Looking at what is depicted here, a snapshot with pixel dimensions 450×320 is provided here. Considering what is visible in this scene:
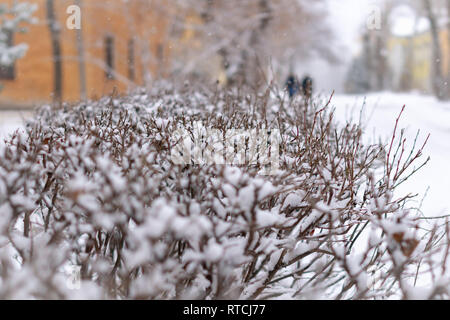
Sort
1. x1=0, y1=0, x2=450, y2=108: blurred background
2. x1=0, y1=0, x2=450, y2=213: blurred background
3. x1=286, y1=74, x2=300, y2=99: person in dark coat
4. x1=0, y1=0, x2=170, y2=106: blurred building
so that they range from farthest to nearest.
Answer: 1. x1=0, y1=0, x2=170, y2=106: blurred building
2. x1=0, y1=0, x2=450, y2=108: blurred background
3. x1=0, y1=0, x2=450, y2=213: blurred background
4. x1=286, y1=74, x2=300, y2=99: person in dark coat

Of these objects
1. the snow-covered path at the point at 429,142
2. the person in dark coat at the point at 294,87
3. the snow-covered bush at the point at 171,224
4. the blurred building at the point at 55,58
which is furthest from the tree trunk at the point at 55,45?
the snow-covered bush at the point at 171,224

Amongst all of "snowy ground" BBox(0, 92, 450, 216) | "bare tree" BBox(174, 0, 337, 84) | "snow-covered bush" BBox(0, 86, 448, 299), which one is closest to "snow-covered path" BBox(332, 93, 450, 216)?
"snowy ground" BBox(0, 92, 450, 216)

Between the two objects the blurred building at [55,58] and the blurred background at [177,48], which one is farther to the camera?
the blurred building at [55,58]

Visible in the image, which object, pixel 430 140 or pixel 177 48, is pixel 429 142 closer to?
pixel 430 140

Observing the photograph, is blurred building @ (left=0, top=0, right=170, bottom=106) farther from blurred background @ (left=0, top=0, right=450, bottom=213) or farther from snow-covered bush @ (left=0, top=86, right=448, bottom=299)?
snow-covered bush @ (left=0, top=86, right=448, bottom=299)

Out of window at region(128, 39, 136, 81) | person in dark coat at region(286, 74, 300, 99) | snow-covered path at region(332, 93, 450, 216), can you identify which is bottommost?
snow-covered path at region(332, 93, 450, 216)

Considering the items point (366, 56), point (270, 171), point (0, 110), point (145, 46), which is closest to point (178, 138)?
point (270, 171)

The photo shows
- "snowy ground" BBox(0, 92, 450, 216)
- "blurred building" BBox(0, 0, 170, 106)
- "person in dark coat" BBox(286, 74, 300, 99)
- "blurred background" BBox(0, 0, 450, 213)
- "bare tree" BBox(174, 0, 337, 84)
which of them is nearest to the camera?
"snowy ground" BBox(0, 92, 450, 216)

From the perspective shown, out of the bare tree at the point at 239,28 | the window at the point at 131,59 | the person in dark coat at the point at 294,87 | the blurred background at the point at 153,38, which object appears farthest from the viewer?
the window at the point at 131,59

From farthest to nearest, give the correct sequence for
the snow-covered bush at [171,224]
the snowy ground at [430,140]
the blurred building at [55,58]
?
the blurred building at [55,58] → the snowy ground at [430,140] → the snow-covered bush at [171,224]

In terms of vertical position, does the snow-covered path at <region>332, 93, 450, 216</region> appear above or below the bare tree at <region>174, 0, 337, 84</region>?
below

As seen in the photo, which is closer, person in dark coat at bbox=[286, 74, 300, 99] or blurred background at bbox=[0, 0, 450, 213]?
person in dark coat at bbox=[286, 74, 300, 99]

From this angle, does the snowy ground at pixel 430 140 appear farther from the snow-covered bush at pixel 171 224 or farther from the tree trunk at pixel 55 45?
the tree trunk at pixel 55 45
